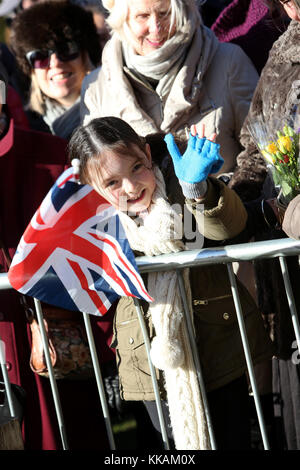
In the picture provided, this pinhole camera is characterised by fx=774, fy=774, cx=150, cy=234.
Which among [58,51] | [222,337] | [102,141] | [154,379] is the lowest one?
[154,379]

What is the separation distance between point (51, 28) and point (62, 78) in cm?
30

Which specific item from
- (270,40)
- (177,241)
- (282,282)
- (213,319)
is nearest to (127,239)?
(177,241)

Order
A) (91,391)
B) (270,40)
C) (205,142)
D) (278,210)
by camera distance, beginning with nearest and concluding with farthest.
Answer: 1. (205,142)
2. (278,210)
3. (91,391)
4. (270,40)

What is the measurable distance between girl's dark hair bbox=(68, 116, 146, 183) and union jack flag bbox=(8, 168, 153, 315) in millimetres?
121

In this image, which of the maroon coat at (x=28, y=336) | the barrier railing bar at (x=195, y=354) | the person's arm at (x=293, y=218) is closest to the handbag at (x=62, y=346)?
the maroon coat at (x=28, y=336)

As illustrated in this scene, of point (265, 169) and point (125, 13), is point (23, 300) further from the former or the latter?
point (125, 13)

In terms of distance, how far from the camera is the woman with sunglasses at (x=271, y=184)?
331 cm

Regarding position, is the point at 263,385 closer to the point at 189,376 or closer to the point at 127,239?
the point at 189,376

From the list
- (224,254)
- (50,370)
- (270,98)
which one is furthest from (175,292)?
(270,98)

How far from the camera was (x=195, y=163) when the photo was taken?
2.83 metres

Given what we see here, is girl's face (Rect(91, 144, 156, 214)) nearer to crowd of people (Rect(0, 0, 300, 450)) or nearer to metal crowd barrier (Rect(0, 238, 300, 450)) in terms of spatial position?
crowd of people (Rect(0, 0, 300, 450))

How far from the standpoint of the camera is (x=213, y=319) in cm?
318
